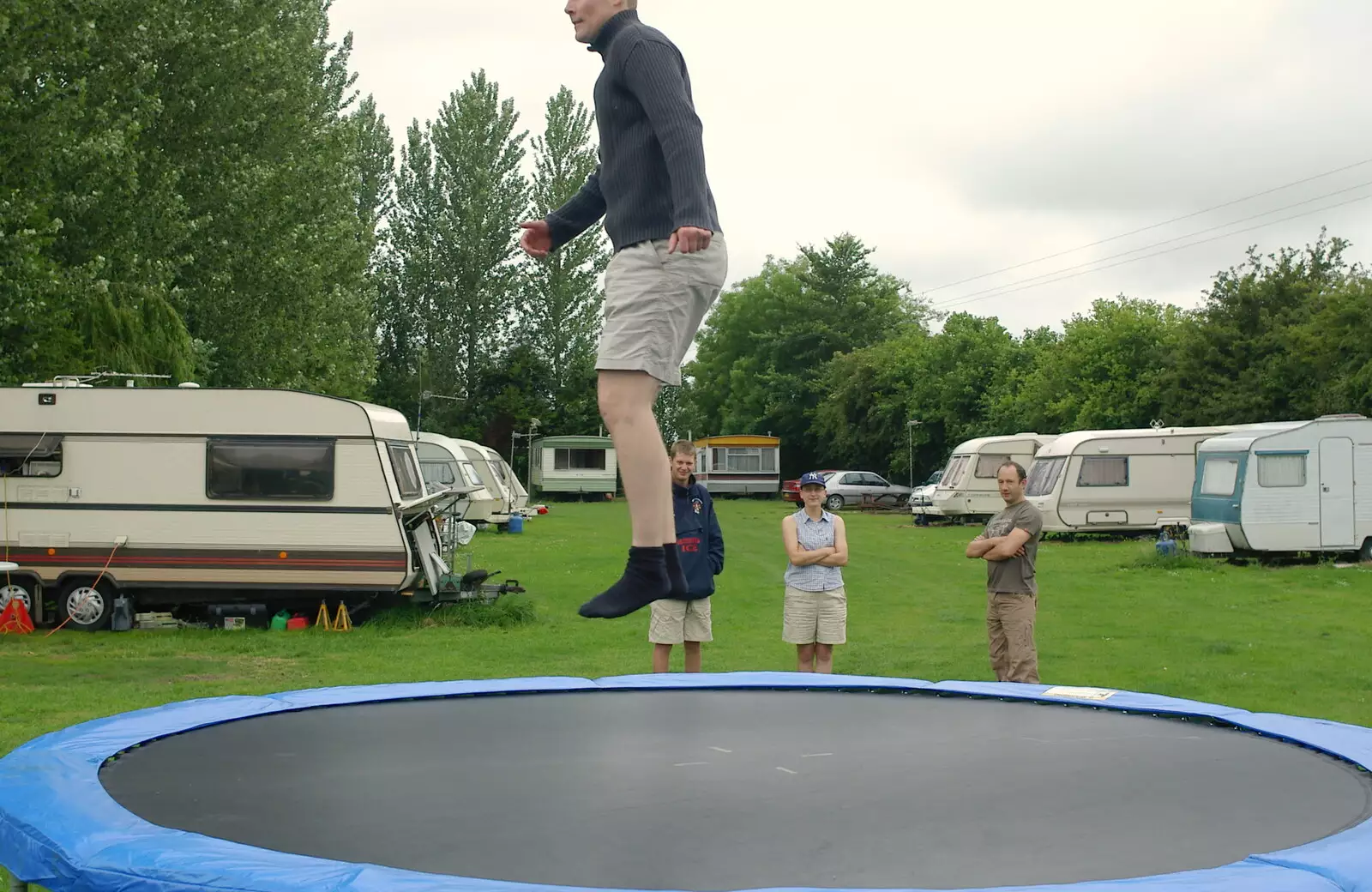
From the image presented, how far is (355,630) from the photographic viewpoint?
31.6 ft

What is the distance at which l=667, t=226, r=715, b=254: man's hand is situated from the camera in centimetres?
236

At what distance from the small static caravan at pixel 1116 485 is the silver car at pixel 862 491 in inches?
465

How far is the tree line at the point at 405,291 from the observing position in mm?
12281

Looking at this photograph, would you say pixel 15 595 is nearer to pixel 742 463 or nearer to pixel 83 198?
pixel 83 198

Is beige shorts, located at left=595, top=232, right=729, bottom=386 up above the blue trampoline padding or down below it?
above

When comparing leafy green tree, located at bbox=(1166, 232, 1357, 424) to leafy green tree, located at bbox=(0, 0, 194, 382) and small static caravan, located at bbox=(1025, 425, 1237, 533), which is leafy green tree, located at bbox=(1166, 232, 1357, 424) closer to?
small static caravan, located at bbox=(1025, 425, 1237, 533)

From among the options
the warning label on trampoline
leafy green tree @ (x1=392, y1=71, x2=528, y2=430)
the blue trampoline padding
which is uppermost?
leafy green tree @ (x1=392, y1=71, x2=528, y2=430)

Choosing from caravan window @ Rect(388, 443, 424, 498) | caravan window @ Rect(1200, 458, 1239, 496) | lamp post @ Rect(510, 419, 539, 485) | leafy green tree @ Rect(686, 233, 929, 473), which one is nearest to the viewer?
caravan window @ Rect(388, 443, 424, 498)

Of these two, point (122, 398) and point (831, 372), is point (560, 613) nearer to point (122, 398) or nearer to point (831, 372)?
point (122, 398)

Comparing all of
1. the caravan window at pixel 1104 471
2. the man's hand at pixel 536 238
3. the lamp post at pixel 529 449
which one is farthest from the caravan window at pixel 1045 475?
the man's hand at pixel 536 238

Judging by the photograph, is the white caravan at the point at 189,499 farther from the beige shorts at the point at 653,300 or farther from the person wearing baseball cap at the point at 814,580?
the beige shorts at the point at 653,300

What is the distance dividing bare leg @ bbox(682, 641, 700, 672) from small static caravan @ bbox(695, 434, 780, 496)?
30.8m

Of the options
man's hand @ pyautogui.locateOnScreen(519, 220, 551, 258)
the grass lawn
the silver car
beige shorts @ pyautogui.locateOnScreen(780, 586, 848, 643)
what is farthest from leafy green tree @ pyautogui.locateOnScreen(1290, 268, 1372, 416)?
man's hand @ pyautogui.locateOnScreen(519, 220, 551, 258)

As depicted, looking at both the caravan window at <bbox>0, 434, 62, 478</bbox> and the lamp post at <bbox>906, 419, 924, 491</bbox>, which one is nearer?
the caravan window at <bbox>0, 434, 62, 478</bbox>
